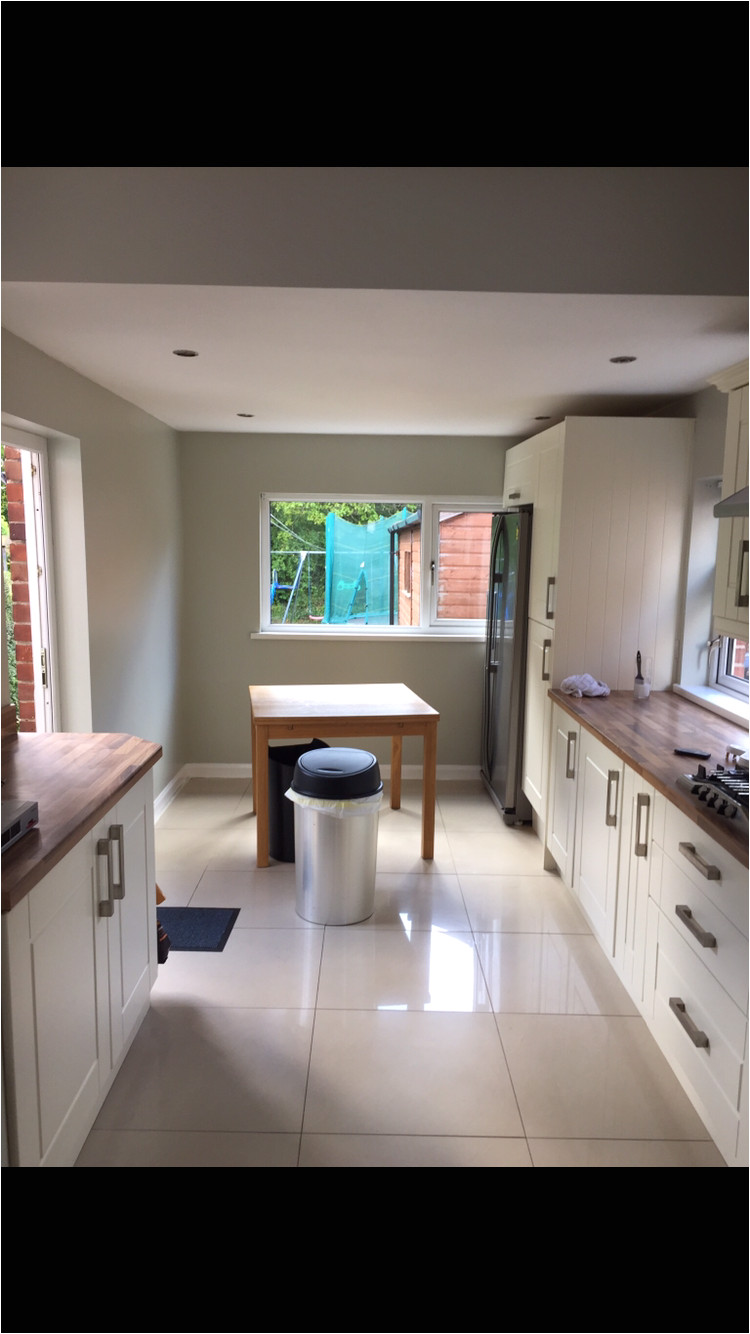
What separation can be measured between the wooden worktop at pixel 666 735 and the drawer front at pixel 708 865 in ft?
0.17

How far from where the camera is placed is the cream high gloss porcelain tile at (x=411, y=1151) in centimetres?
196

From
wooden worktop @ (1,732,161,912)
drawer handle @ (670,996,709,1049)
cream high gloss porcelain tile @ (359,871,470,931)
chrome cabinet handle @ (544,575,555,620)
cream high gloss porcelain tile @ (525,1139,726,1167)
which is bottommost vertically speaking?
cream high gloss porcelain tile @ (525,1139,726,1167)

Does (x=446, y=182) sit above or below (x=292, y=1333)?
above

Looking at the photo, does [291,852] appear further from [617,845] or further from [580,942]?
[617,845]

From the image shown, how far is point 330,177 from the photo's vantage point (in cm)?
213

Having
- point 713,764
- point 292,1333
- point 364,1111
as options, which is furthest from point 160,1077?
point 713,764

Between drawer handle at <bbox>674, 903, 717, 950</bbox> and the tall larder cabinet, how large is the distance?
160 centimetres

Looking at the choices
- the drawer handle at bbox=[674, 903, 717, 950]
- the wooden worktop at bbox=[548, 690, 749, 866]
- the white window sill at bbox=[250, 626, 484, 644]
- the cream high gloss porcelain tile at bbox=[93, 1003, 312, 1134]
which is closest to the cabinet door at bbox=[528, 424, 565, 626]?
the wooden worktop at bbox=[548, 690, 749, 866]

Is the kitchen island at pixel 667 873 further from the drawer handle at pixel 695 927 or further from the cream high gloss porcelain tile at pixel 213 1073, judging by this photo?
the cream high gloss porcelain tile at pixel 213 1073

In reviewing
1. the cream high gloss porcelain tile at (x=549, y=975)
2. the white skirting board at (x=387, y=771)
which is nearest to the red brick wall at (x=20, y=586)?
the white skirting board at (x=387, y=771)

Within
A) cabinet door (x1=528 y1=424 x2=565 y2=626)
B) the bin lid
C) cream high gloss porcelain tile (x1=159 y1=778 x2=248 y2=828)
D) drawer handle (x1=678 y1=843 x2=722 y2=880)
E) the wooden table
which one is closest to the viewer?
drawer handle (x1=678 y1=843 x2=722 y2=880)

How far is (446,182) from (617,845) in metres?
2.09

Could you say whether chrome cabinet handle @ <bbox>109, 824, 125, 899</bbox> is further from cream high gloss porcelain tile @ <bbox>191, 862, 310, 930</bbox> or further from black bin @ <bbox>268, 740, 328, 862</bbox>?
black bin @ <bbox>268, 740, 328, 862</bbox>

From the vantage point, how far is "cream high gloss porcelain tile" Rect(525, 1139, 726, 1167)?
6.48ft
